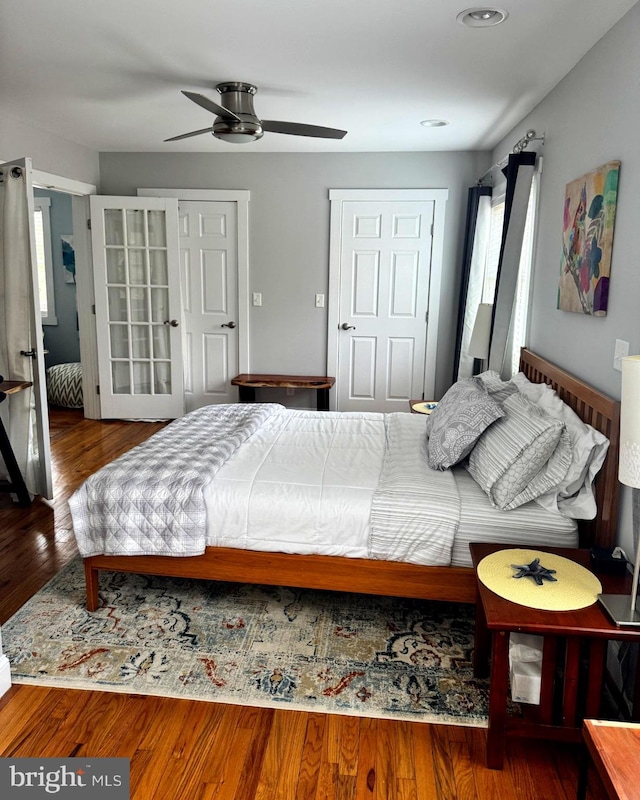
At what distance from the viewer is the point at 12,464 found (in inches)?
145

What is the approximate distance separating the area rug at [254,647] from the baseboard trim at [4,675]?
7cm

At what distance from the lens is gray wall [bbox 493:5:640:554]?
2.20 m

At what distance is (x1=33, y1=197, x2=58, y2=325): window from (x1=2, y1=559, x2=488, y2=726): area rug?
15.7ft

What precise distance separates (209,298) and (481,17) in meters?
3.66

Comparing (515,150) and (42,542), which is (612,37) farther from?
(42,542)

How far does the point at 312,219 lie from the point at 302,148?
1.94 ft

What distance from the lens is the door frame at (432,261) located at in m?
5.22

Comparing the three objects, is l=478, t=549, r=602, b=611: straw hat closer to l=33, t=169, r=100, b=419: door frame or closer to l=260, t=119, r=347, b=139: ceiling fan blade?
l=260, t=119, r=347, b=139: ceiling fan blade

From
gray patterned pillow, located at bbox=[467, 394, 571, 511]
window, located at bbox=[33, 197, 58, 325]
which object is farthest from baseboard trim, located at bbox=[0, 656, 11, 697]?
window, located at bbox=[33, 197, 58, 325]

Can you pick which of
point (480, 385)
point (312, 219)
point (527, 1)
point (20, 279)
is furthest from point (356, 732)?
point (312, 219)

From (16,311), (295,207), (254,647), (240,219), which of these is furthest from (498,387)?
→ (240,219)

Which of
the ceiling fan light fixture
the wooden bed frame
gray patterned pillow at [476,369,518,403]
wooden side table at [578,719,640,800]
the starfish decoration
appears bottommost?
the wooden bed frame

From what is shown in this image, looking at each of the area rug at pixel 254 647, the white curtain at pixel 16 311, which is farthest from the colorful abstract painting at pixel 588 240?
the white curtain at pixel 16 311

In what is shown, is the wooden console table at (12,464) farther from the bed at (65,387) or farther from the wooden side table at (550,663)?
the wooden side table at (550,663)
